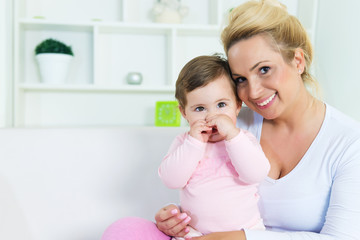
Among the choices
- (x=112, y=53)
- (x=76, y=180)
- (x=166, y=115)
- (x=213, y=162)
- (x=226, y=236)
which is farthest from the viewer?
(x=112, y=53)

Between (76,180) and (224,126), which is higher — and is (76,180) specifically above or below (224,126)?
below

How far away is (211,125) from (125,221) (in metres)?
0.39

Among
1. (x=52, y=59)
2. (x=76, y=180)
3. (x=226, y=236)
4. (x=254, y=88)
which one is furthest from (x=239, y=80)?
(x=52, y=59)

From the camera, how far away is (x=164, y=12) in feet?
7.93

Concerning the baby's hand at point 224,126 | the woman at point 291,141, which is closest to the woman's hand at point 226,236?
the woman at point 291,141

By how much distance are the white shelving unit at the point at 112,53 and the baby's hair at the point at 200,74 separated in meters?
1.23

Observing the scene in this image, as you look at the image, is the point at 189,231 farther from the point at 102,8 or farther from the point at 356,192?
the point at 102,8

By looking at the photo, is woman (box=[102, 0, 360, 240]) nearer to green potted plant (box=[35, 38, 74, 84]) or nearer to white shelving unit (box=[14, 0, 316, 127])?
white shelving unit (box=[14, 0, 316, 127])

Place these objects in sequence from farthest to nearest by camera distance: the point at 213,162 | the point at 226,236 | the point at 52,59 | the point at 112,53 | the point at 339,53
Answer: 1. the point at 112,53
2. the point at 52,59
3. the point at 339,53
4. the point at 213,162
5. the point at 226,236

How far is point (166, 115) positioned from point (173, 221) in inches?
54.2

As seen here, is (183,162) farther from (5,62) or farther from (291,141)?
(5,62)

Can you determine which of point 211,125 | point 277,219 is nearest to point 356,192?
point 277,219

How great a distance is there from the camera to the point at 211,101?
105cm

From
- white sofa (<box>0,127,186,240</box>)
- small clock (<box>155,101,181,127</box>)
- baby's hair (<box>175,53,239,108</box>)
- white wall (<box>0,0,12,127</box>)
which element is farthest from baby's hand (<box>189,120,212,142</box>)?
white wall (<box>0,0,12,127</box>)
